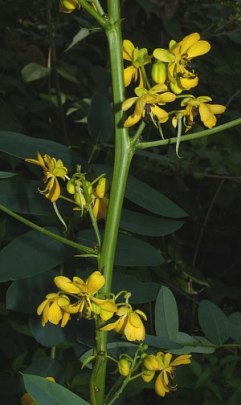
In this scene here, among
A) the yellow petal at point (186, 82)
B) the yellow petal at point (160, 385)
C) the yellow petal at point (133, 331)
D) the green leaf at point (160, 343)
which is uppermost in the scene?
the yellow petal at point (186, 82)

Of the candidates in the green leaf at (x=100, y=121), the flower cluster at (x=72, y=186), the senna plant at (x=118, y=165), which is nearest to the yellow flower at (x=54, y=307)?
the senna plant at (x=118, y=165)

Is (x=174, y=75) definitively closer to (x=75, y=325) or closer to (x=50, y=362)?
(x=75, y=325)

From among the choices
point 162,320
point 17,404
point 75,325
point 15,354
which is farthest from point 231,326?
point 15,354

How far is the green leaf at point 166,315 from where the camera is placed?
1.09 metres

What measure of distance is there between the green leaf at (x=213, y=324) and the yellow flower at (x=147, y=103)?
1.62 ft

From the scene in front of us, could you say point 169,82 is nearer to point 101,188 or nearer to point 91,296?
point 101,188

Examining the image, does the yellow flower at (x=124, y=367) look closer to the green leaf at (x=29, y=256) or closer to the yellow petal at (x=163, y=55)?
the green leaf at (x=29, y=256)

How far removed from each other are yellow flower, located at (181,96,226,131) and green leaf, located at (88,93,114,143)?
1.71ft

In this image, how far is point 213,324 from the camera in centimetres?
118

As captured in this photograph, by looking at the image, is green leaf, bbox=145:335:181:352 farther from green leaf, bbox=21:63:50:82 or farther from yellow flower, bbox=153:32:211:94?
green leaf, bbox=21:63:50:82

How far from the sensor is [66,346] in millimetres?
1355

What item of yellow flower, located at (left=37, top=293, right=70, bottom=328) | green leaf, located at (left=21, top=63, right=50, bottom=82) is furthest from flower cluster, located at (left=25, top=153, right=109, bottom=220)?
green leaf, located at (left=21, top=63, right=50, bottom=82)

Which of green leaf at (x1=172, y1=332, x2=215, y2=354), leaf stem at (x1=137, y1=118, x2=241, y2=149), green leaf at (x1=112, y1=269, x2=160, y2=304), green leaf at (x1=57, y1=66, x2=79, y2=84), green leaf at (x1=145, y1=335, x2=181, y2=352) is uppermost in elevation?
green leaf at (x1=57, y1=66, x2=79, y2=84)

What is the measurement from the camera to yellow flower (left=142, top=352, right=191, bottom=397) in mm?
875
